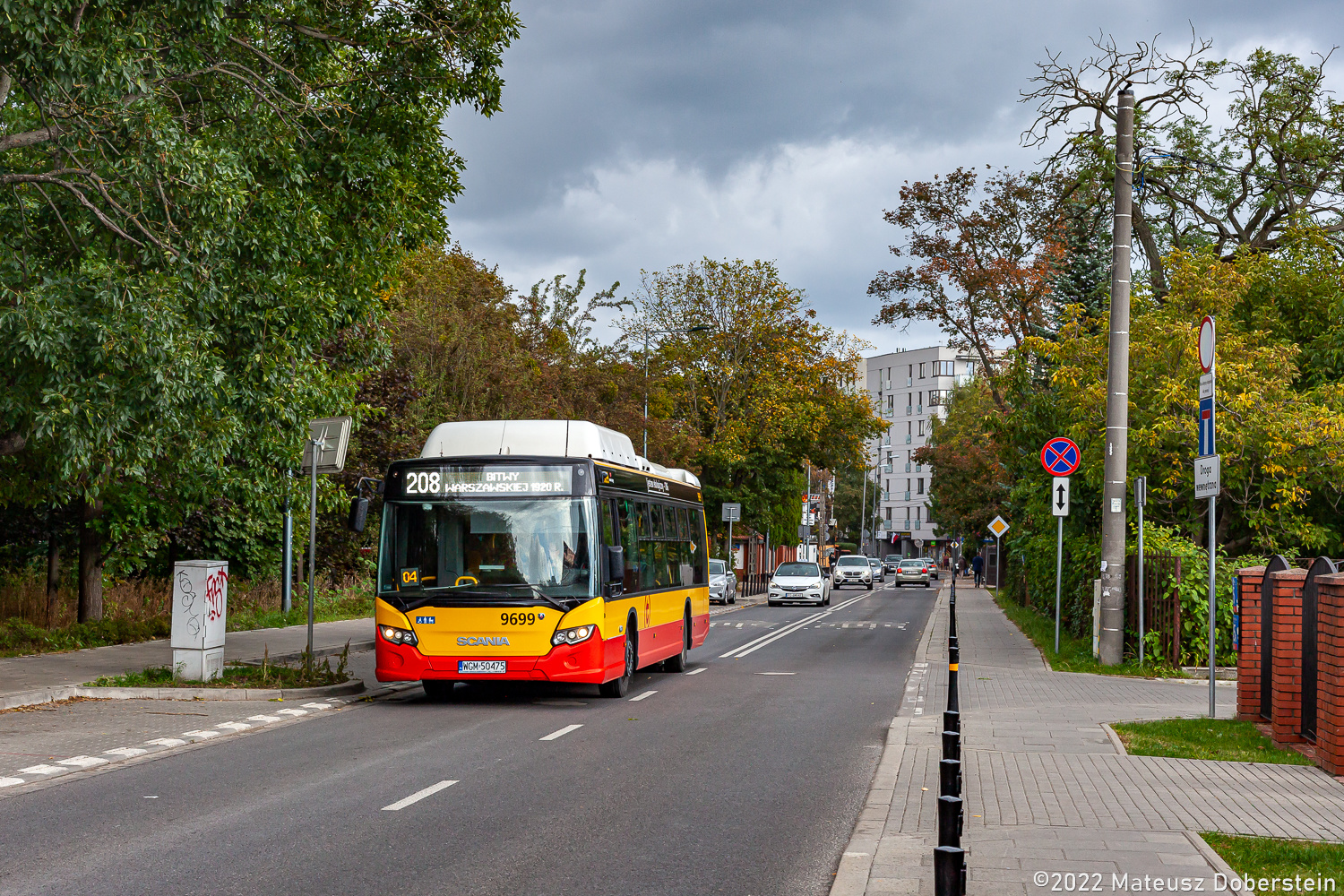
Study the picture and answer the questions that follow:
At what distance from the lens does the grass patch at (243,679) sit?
14742 mm

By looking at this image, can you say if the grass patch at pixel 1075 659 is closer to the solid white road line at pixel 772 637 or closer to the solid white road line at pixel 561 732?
the solid white road line at pixel 772 637

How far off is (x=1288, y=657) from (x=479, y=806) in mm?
6831

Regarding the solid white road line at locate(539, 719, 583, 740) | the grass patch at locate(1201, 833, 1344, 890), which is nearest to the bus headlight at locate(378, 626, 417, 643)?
the solid white road line at locate(539, 719, 583, 740)

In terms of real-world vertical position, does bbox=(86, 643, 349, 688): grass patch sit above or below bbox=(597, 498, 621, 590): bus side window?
below

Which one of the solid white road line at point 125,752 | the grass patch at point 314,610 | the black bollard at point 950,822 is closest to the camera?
the black bollard at point 950,822

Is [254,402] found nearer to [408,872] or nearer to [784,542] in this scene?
[408,872]

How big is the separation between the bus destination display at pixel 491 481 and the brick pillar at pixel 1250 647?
23.2 feet

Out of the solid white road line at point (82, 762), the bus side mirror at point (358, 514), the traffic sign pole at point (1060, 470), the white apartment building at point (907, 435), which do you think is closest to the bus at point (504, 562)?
the bus side mirror at point (358, 514)

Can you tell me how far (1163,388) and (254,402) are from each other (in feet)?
44.2

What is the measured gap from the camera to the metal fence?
725 inches

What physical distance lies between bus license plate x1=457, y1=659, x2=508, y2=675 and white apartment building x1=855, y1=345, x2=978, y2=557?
119m

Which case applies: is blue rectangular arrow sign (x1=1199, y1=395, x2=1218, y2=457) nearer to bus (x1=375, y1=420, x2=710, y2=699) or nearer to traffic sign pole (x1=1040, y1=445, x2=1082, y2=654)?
bus (x1=375, y1=420, x2=710, y2=699)

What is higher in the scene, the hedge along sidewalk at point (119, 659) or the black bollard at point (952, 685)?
the black bollard at point (952, 685)

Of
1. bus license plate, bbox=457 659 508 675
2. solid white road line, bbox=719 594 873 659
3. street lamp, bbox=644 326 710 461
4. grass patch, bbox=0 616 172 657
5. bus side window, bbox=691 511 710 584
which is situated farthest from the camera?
street lamp, bbox=644 326 710 461
